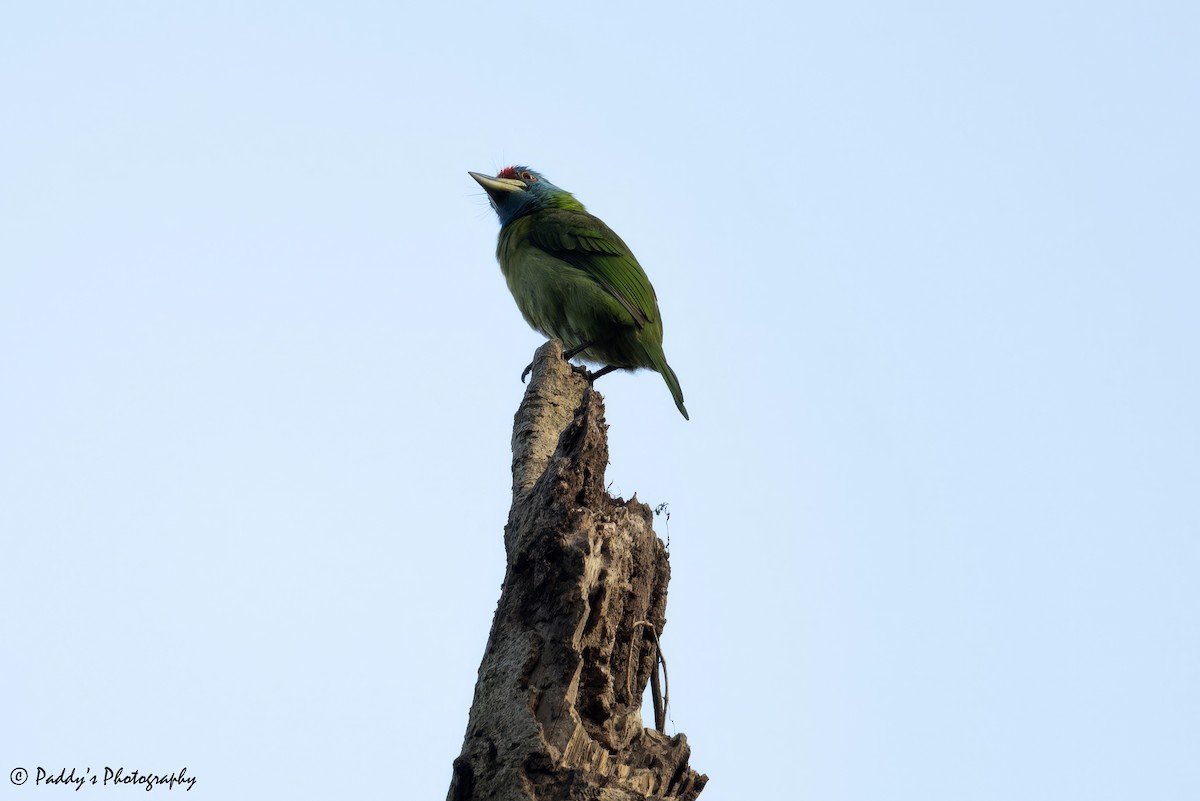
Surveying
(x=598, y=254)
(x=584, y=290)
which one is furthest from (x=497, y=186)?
(x=584, y=290)

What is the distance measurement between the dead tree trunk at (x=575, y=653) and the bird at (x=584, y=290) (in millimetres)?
2915

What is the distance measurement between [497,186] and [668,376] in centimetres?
266

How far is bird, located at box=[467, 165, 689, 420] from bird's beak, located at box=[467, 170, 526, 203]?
0.74 meters

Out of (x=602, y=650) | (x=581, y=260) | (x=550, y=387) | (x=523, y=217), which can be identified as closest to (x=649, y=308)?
(x=581, y=260)

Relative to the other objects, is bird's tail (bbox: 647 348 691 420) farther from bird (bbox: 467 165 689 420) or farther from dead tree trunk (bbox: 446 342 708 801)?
dead tree trunk (bbox: 446 342 708 801)

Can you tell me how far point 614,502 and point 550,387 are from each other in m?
0.81

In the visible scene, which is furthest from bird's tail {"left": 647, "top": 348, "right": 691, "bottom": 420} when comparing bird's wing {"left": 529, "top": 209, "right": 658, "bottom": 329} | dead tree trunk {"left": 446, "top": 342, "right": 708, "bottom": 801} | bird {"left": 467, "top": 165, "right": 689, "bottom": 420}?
dead tree trunk {"left": 446, "top": 342, "right": 708, "bottom": 801}

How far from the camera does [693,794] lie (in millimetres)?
3164

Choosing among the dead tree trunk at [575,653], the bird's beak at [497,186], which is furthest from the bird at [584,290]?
the dead tree trunk at [575,653]

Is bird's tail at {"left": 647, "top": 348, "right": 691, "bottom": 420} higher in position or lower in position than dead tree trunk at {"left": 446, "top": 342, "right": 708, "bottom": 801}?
higher

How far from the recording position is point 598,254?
710cm

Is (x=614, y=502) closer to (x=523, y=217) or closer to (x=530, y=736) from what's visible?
(x=530, y=736)

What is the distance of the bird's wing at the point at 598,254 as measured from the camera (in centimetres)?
680

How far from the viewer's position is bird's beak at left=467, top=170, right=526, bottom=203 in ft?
27.8
